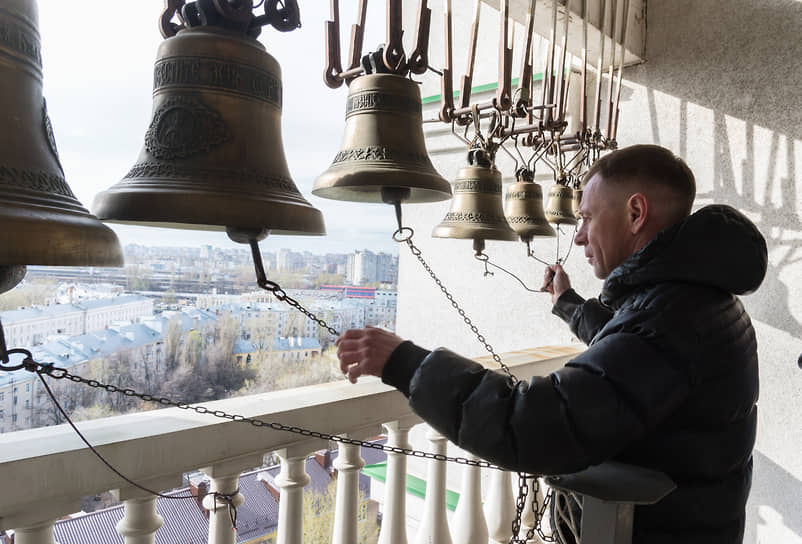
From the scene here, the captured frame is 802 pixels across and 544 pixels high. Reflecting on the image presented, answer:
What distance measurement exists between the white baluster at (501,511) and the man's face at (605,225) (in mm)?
918

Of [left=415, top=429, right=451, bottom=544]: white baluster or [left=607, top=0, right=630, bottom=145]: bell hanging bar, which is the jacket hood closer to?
[left=415, top=429, right=451, bottom=544]: white baluster

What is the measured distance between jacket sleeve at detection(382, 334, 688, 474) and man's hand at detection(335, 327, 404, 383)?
0.19 m

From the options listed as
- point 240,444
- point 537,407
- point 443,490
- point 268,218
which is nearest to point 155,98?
point 268,218

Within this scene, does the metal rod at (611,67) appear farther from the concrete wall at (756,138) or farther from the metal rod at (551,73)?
the metal rod at (551,73)

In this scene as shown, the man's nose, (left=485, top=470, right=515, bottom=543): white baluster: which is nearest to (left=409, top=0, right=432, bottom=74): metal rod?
the man's nose

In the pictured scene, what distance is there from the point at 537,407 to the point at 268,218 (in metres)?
0.55

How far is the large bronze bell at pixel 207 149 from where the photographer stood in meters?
0.88

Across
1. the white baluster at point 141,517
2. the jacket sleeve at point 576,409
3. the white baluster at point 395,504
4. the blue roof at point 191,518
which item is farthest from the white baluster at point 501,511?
the white baluster at point 141,517

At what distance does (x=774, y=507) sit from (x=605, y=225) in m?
2.24

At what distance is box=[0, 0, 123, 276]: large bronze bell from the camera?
62 centimetres

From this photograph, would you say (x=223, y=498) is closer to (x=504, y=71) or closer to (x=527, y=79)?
(x=504, y=71)

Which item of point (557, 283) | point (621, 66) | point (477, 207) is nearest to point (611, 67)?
point (621, 66)

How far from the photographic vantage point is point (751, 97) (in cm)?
270

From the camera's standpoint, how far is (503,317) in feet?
12.2
